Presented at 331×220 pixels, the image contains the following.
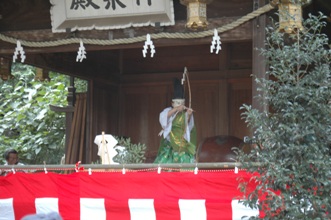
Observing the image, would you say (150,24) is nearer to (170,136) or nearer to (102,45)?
(102,45)

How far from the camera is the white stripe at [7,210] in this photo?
787 centimetres

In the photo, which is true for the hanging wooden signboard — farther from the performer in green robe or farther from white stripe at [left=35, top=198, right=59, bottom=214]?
white stripe at [left=35, top=198, right=59, bottom=214]

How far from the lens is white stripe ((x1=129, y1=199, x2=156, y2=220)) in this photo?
23.9 feet

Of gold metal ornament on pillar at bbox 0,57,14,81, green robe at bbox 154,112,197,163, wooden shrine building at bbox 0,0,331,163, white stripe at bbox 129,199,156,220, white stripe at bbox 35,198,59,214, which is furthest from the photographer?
gold metal ornament on pillar at bbox 0,57,14,81

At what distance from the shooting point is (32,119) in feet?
49.3

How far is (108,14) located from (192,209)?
96.9 inches

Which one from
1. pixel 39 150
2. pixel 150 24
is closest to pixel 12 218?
pixel 150 24

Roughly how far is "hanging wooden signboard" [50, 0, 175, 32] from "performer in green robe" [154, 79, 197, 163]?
1.28 m

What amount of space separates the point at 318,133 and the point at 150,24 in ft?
10.8

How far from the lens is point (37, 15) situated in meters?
8.66

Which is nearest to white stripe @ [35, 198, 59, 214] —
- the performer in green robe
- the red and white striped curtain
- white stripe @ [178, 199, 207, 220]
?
the red and white striped curtain

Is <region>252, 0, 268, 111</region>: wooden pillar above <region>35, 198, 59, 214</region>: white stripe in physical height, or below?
above

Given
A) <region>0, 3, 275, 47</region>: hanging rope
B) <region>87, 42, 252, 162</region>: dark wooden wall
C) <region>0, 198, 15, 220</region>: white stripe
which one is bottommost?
<region>0, 198, 15, 220</region>: white stripe

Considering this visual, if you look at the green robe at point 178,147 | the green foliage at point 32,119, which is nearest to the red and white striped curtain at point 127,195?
the green robe at point 178,147
